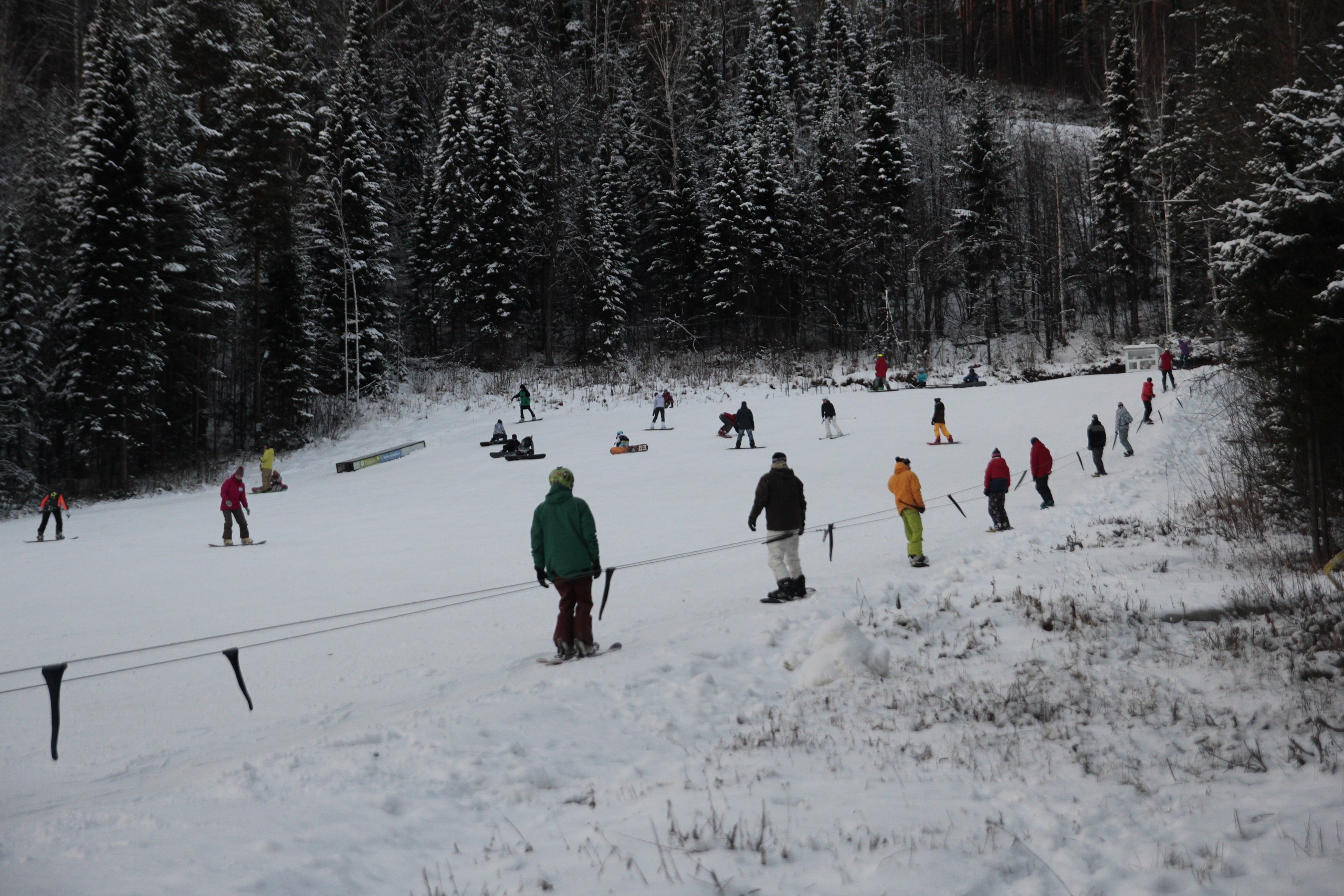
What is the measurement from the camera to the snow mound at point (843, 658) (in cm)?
658

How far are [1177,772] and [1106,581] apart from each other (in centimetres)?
527

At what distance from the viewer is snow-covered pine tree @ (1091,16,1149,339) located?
132 ft

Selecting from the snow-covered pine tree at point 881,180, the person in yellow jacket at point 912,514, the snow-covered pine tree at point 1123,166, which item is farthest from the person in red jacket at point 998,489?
the snow-covered pine tree at point 1123,166

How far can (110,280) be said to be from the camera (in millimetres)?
27453

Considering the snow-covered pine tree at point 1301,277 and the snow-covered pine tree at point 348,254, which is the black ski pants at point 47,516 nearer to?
the snow-covered pine tree at point 348,254

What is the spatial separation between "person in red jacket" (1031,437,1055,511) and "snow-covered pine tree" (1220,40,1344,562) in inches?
235

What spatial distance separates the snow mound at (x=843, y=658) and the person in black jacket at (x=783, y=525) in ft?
8.28

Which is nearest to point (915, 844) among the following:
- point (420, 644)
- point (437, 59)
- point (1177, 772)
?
point (1177, 772)

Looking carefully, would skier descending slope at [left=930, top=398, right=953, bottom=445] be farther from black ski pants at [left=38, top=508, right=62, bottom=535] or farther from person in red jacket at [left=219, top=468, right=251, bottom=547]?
black ski pants at [left=38, top=508, right=62, bottom=535]

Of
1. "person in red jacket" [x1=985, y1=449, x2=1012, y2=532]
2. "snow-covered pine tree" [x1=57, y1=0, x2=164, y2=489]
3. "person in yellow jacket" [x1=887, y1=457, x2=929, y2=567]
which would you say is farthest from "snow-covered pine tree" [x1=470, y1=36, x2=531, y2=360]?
"person in yellow jacket" [x1=887, y1=457, x2=929, y2=567]

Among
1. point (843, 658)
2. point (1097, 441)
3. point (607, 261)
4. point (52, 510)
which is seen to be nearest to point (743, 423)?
point (1097, 441)

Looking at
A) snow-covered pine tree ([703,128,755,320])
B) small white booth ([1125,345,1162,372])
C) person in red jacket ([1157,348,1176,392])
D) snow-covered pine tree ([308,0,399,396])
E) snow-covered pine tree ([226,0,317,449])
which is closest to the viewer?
person in red jacket ([1157,348,1176,392])

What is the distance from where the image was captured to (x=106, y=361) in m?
27.3

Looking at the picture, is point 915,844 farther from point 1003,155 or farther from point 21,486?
point 1003,155
